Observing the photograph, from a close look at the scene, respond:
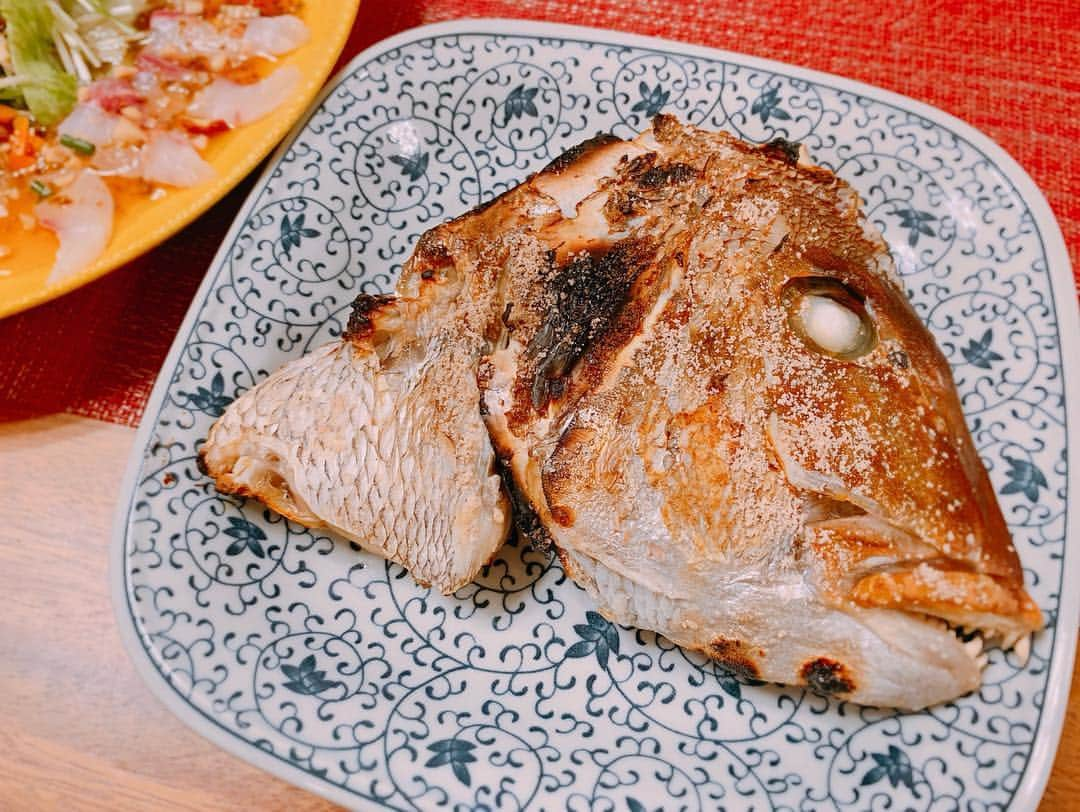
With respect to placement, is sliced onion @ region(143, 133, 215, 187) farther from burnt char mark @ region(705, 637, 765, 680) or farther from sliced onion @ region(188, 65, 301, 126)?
burnt char mark @ region(705, 637, 765, 680)

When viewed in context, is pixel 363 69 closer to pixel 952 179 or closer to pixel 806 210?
pixel 806 210

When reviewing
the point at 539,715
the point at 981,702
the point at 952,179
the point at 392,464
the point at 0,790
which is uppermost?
the point at 952,179

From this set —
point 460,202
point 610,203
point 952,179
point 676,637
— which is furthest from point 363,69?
point 676,637

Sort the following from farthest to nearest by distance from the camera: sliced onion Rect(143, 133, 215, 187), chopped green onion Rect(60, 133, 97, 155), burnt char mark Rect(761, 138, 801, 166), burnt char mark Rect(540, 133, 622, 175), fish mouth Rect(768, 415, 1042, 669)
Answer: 1. chopped green onion Rect(60, 133, 97, 155)
2. sliced onion Rect(143, 133, 215, 187)
3. burnt char mark Rect(540, 133, 622, 175)
4. burnt char mark Rect(761, 138, 801, 166)
5. fish mouth Rect(768, 415, 1042, 669)

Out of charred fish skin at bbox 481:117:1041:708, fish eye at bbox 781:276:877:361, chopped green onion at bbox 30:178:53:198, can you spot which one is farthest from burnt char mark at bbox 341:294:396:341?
chopped green onion at bbox 30:178:53:198

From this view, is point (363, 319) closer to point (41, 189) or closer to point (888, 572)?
point (888, 572)

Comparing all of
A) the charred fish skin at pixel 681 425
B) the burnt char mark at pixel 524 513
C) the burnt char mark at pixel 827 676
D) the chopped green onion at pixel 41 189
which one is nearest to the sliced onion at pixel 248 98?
the chopped green onion at pixel 41 189

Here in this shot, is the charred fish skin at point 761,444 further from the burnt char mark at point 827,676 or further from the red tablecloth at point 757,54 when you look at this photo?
the red tablecloth at point 757,54
